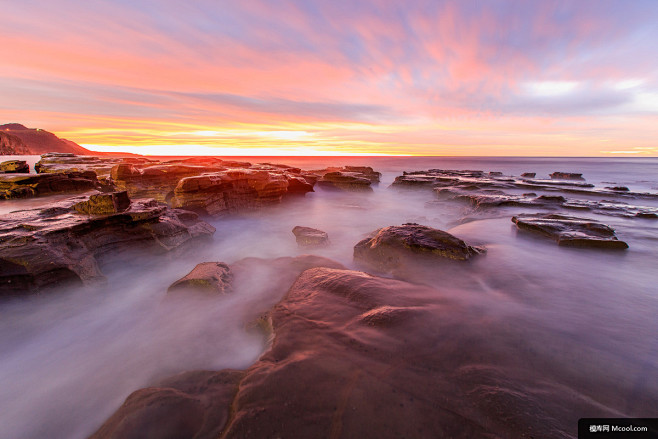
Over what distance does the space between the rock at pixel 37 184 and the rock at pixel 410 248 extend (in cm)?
1638

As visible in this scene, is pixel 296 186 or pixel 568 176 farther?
pixel 568 176

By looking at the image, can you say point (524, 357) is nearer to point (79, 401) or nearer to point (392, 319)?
point (392, 319)

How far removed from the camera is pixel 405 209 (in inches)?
706

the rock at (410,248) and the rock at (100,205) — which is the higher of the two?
the rock at (100,205)

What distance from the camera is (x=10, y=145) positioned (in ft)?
205

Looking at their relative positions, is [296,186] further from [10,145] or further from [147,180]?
[10,145]

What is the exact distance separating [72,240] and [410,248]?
932cm

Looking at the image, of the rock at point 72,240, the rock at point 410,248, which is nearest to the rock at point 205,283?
the rock at point 72,240

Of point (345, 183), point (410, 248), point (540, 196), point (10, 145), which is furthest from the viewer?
point (10, 145)

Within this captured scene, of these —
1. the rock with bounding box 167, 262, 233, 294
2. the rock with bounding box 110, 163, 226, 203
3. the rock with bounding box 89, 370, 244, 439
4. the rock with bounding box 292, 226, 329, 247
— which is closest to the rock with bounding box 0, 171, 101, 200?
the rock with bounding box 110, 163, 226, 203

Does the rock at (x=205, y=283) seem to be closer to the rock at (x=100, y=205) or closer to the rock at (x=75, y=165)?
the rock at (x=100, y=205)

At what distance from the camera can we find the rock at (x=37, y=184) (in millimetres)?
11148

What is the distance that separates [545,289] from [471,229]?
15.9 feet

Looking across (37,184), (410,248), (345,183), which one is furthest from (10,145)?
(410,248)
